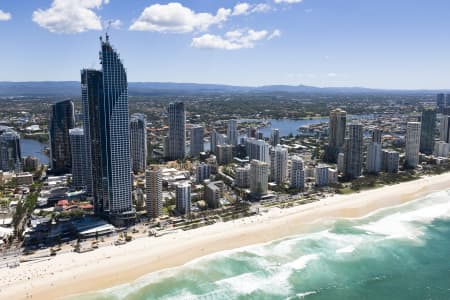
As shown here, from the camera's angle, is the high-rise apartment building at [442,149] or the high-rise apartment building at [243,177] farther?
the high-rise apartment building at [442,149]

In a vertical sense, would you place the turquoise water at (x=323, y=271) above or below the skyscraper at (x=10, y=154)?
below

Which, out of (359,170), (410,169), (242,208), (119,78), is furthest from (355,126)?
(119,78)

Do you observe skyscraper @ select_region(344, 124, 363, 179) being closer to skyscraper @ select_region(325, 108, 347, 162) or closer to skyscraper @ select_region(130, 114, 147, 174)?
skyscraper @ select_region(325, 108, 347, 162)

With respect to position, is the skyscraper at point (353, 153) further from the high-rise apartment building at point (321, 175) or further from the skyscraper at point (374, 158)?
the high-rise apartment building at point (321, 175)

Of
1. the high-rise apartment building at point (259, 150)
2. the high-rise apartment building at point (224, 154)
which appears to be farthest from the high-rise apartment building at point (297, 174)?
the high-rise apartment building at point (224, 154)

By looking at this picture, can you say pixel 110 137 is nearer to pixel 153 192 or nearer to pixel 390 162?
pixel 153 192

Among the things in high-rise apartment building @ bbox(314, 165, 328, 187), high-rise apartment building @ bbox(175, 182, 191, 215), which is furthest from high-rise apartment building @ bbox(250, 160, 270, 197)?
high-rise apartment building @ bbox(175, 182, 191, 215)

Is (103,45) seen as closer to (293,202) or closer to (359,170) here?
(293,202)

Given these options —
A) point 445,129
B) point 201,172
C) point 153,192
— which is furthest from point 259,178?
point 445,129
